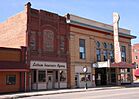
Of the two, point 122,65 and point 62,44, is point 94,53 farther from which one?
point 62,44

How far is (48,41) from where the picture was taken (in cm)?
3697

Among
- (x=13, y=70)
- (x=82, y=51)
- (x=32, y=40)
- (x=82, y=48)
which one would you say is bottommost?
(x=13, y=70)

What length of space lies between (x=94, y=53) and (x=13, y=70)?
1621 centimetres

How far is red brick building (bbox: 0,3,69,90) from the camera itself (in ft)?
113

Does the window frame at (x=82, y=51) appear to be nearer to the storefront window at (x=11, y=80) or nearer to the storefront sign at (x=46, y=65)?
the storefront sign at (x=46, y=65)

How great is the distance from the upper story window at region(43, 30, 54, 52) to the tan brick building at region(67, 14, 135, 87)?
3447 mm

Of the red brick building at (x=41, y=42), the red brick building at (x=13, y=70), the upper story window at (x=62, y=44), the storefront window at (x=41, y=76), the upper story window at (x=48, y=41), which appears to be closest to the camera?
the red brick building at (x=13, y=70)

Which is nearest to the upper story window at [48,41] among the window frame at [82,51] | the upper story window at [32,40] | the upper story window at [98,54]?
the upper story window at [32,40]

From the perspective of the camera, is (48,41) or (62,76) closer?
(48,41)

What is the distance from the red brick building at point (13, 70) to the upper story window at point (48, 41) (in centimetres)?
384

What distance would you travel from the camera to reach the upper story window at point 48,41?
36.6 metres

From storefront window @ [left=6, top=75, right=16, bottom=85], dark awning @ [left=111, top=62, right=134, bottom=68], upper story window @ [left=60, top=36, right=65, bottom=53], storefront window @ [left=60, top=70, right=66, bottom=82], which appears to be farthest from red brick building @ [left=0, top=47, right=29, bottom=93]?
dark awning @ [left=111, top=62, right=134, bottom=68]

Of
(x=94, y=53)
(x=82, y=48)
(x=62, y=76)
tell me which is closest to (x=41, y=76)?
(x=62, y=76)

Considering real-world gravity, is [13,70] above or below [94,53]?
below
